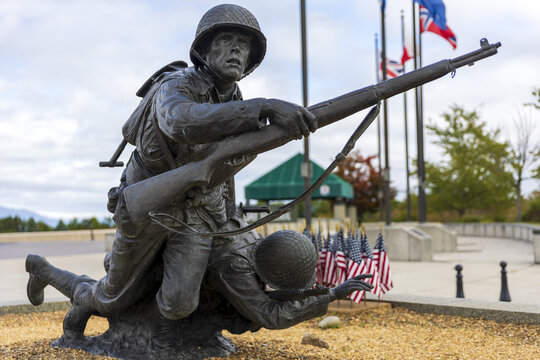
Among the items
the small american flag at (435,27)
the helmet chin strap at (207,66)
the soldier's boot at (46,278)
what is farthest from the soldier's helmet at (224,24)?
the small american flag at (435,27)

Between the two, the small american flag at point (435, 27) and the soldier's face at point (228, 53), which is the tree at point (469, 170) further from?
the soldier's face at point (228, 53)

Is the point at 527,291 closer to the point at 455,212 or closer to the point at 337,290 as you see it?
the point at 337,290

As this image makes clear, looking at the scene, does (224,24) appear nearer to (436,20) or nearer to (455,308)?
(455,308)

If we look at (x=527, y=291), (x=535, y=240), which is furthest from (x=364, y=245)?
(x=535, y=240)

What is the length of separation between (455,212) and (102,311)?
115 ft

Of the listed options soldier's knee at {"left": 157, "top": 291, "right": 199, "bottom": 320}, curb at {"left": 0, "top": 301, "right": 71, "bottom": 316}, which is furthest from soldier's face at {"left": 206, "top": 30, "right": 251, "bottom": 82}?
curb at {"left": 0, "top": 301, "right": 71, "bottom": 316}

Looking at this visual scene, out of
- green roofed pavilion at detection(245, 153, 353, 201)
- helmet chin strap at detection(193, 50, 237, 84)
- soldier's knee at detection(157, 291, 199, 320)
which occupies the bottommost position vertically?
soldier's knee at detection(157, 291, 199, 320)

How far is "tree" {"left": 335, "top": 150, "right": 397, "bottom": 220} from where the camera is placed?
132 feet

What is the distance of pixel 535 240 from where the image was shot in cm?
1405

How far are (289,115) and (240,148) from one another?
1.12ft

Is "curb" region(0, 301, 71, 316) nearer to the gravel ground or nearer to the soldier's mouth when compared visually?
the gravel ground

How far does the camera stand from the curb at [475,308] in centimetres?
573

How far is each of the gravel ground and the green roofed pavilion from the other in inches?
720

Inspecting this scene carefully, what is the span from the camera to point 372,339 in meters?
5.42
